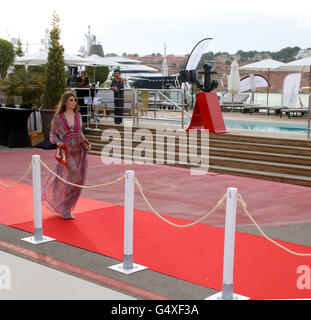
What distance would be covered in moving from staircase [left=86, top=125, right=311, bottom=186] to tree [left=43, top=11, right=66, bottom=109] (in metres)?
1.79

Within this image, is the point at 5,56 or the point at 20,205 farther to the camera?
the point at 5,56

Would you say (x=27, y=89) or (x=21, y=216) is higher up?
(x=27, y=89)

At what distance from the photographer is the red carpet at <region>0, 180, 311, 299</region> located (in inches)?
192

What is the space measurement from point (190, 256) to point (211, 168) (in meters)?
5.73

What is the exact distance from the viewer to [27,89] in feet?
49.3

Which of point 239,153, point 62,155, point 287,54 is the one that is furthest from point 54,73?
point 287,54

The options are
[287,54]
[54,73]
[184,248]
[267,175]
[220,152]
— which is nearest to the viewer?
[184,248]

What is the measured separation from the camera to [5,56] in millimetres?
21812

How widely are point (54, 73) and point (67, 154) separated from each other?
8583 millimetres

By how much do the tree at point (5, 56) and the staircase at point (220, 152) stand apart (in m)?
9.27

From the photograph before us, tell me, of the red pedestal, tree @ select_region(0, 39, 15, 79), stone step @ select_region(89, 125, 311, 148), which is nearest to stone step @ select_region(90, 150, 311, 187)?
stone step @ select_region(89, 125, 311, 148)

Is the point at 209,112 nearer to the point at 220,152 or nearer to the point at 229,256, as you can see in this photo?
the point at 220,152
